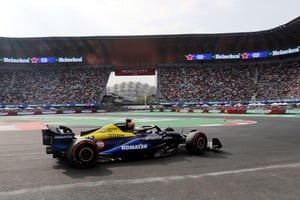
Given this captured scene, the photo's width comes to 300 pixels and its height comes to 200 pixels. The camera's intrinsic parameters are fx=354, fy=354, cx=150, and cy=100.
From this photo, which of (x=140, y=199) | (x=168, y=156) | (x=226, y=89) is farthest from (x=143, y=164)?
(x=226, y=89)

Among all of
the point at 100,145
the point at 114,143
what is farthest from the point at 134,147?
the point at 100,145

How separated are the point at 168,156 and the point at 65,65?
2136 inches

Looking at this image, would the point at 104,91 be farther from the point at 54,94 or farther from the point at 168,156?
the point at 168,156

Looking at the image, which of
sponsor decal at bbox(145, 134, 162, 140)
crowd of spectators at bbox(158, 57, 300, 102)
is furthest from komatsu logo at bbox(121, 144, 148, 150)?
crowd of spectators at bbox(158, 57, 300, 102)

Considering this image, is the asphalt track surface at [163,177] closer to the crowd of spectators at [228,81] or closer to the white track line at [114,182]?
the white track line at [114,182]

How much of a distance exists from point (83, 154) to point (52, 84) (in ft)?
173

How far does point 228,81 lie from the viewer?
189 ft

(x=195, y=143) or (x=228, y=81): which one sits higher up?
(x=228, y=81)

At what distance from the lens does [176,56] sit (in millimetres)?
60375

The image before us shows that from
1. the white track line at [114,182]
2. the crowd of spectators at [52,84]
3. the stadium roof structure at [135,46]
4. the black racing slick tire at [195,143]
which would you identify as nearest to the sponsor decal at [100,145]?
the white track line at [114,182]

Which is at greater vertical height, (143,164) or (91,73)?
(91,73)

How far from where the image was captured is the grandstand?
5531 cm

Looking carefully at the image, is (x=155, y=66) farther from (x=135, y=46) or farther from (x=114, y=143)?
(x=114, y=143)

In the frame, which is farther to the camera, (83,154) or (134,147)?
(134,147)
